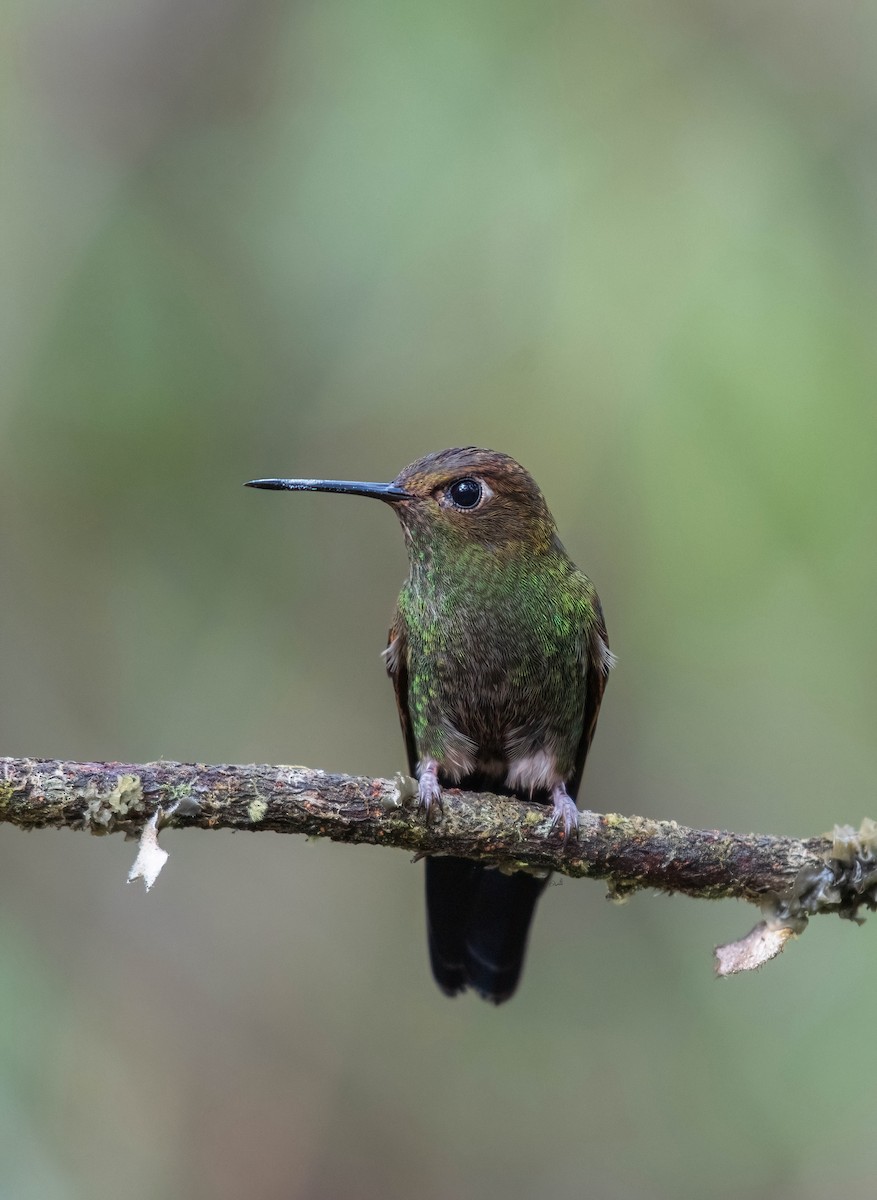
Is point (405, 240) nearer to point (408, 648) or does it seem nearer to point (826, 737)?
point (408, 648)

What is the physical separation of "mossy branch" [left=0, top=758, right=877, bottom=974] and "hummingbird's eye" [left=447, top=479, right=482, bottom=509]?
96 cm

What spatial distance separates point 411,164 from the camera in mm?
5973

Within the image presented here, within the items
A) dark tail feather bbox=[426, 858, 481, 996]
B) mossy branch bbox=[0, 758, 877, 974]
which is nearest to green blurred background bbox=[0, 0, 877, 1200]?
dark tail feather bbox=[426, 858, 481, 996]

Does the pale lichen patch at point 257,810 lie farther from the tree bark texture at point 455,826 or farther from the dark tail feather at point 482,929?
the dark tail feather at point 482,929

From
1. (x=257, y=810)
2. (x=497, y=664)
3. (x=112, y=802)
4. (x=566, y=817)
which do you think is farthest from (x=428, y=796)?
(x=112, y=802)

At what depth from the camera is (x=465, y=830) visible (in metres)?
3.37

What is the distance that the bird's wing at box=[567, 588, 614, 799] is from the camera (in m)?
4.24

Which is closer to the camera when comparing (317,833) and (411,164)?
(317,833)

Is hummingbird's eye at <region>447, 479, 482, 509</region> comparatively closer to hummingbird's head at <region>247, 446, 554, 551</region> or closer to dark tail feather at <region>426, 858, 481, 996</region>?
hummingbird's head at <region>247, 446, 554, 551</region>

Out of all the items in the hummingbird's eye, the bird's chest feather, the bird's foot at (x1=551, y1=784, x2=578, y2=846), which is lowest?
the bird's foot at (x1=551, y1=784, x2=578, y2=846)

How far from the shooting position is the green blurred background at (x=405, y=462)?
18.7 feet

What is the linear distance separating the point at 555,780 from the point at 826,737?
2320 millimetres

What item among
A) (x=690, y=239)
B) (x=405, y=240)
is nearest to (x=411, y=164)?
(x=405, y=240)

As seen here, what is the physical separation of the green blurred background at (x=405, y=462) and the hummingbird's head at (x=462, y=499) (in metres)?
1.79
